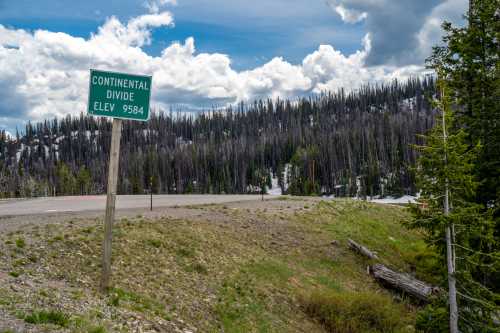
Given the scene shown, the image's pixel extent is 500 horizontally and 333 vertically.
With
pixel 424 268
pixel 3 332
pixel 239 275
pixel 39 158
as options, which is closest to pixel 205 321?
pixel 239 275

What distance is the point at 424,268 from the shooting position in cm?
1920

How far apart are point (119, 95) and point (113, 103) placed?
0.70 feet

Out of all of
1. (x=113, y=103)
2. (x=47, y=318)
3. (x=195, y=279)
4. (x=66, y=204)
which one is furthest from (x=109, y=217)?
(x=66, y=204)

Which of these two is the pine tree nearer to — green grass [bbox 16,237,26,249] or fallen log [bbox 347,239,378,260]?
fallen log [bbox 347,239,378,260]

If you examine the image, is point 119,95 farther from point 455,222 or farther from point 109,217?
point 455,222

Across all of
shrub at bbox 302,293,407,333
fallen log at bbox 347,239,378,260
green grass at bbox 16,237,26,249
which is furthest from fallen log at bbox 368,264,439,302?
green grass at bbox 16,237,26,249

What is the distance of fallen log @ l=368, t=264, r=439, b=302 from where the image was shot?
52.0 ft

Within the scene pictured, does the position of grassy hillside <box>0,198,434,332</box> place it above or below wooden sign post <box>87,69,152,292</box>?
below

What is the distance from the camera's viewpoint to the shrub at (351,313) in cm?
1180

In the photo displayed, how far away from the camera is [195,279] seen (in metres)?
11.3

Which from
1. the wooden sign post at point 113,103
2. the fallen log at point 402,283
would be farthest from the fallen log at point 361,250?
the wooden sign post at point 113,103

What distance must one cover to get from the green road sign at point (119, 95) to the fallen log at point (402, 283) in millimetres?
12434

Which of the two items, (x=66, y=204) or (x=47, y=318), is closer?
(x=47, y=318)

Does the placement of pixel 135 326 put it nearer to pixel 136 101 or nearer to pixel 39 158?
pixel 136 101
